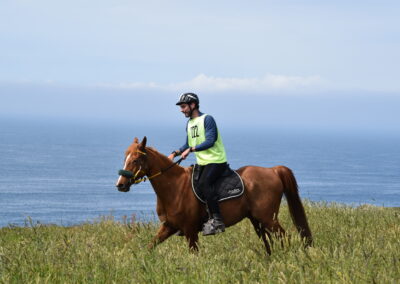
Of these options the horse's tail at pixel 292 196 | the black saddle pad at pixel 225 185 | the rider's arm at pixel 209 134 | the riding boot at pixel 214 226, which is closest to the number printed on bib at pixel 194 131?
the rider's arm at pixel 209 134

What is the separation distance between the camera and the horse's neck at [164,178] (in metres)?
9.62

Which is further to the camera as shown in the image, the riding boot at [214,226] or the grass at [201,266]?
the riding boot at [214,226]

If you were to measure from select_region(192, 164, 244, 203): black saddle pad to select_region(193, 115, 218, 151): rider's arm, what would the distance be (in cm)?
56

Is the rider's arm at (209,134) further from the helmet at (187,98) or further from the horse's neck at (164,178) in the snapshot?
the horse's neck at (164,178)

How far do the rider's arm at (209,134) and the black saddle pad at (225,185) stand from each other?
1.83 feet

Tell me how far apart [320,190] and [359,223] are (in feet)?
388

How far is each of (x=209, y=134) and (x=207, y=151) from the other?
36cm

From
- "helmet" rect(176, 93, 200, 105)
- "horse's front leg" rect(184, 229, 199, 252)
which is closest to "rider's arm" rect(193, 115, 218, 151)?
"helmet" rect(176, 93, 200, 105)

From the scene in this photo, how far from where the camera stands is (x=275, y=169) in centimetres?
1046

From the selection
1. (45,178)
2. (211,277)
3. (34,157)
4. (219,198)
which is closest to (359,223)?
(219,198)

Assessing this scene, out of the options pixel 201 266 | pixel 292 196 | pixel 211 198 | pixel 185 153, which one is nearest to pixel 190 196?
pixel 211 198

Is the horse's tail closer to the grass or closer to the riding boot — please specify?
the riding boot

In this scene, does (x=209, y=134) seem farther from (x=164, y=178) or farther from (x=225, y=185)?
(x=164, y=178)

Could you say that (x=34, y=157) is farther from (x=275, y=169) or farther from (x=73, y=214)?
(x=275, y=169)
